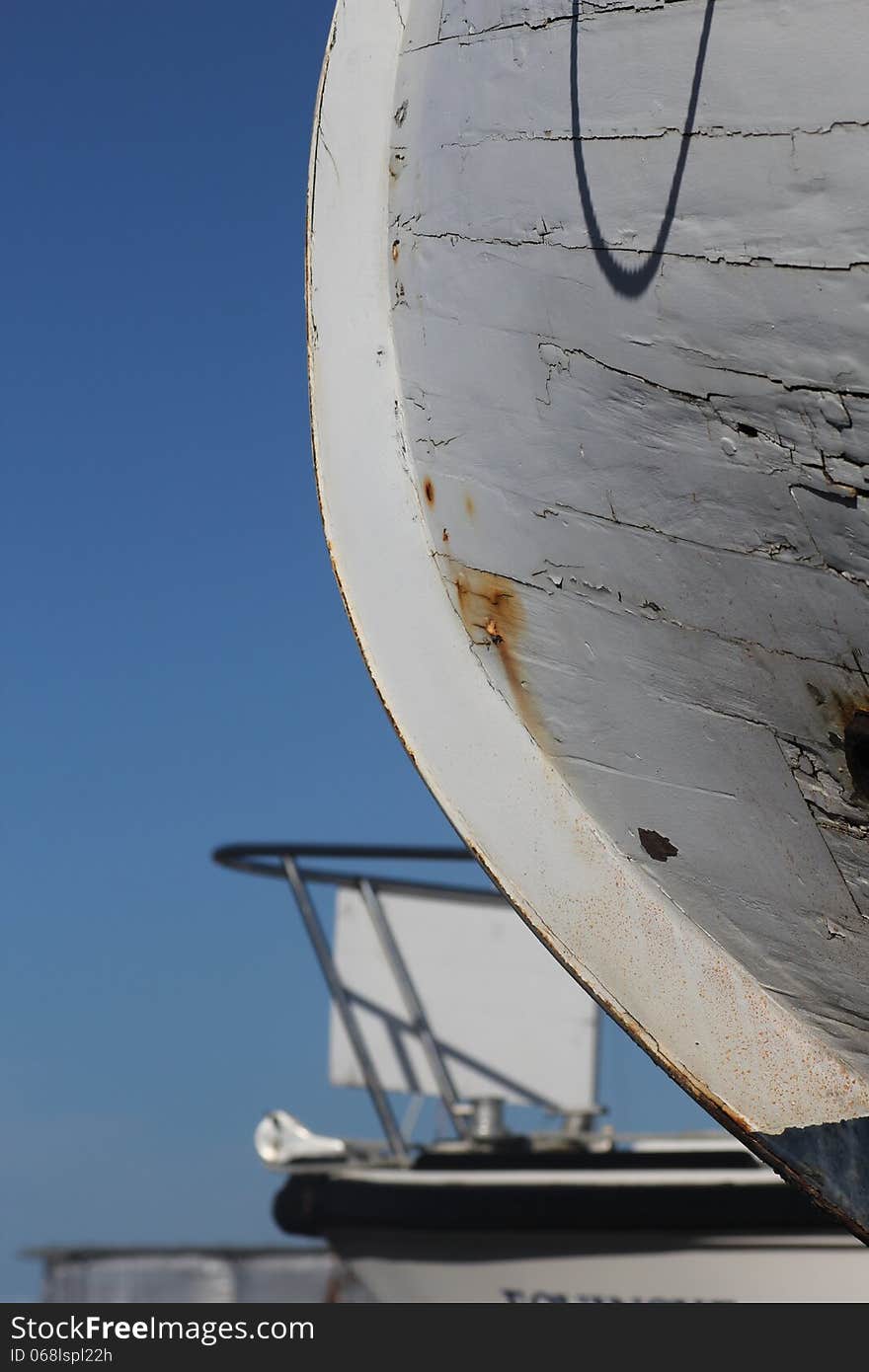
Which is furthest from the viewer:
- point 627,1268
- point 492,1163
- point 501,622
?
point 492,1163

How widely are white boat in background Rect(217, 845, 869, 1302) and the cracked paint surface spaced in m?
3.41

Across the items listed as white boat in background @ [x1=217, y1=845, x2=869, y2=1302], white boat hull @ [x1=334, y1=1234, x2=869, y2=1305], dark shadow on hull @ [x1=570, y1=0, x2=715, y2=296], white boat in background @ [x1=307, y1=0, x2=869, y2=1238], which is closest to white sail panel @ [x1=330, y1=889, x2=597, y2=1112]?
white boat in background @ [x1=217, y1=845, x2=869, y2=1302]

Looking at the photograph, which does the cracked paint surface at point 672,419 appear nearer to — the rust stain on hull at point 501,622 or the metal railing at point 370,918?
the rust stain on hull at point 501,622

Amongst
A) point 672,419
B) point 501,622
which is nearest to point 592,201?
point 672,419

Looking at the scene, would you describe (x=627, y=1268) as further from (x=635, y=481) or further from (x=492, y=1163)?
(x=635, y=481)

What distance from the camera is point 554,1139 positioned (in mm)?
7914

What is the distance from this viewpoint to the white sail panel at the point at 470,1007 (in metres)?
8.41

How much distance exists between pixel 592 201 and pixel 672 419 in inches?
9.6

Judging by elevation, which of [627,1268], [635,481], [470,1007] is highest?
[470,1007]

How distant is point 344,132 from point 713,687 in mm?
1016

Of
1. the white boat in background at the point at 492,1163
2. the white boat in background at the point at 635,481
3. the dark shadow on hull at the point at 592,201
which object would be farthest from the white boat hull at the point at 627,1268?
the dark shadow on hull at the point at 592,201

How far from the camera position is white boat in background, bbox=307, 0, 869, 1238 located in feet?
4.26

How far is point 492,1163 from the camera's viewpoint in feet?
22.9

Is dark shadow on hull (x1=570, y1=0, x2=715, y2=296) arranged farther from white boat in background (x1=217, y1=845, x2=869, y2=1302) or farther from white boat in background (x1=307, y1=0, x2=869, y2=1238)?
white boat in background (x1=217, y1=845, x2=869, y2=1302)
